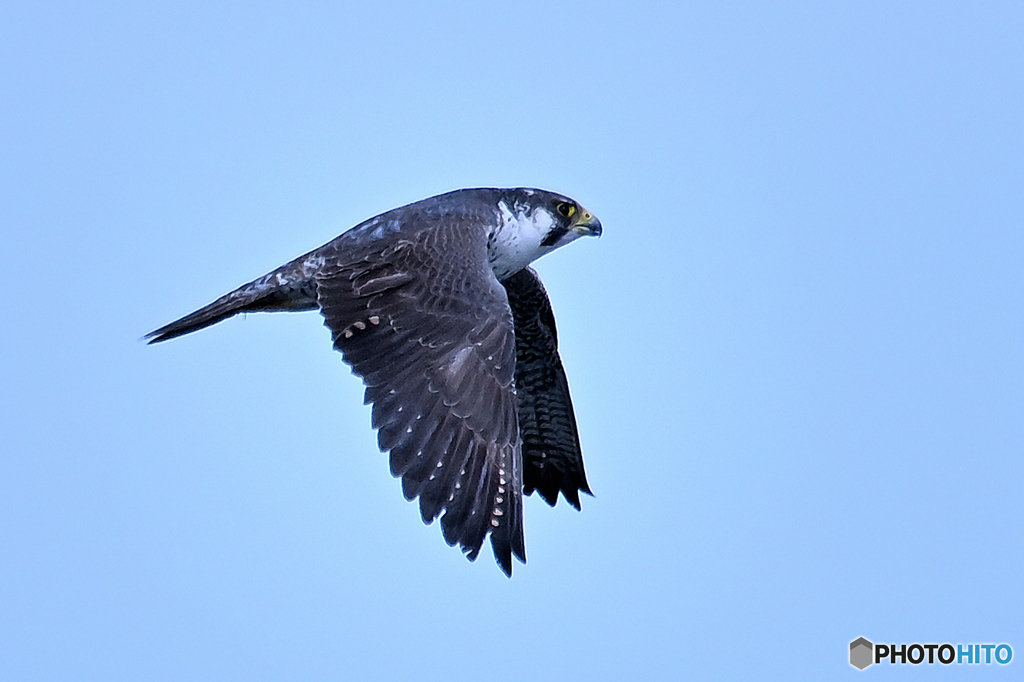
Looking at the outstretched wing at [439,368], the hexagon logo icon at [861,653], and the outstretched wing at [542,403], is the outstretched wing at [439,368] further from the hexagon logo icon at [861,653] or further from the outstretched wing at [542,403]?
the hexagon logo icon at [861,653]

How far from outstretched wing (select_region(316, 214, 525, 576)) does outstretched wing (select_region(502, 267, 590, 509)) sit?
5.59 ft

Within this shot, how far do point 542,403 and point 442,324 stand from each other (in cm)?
256

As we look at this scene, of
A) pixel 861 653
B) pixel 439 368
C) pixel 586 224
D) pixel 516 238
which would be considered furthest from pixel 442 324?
pixel 861 653

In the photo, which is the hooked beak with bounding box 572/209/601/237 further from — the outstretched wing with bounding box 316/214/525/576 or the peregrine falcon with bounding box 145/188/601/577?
the outstretched wing with bounding box 316/214/525/576

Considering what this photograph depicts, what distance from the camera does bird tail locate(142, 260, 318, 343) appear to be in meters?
8.96

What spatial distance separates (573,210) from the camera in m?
10.1

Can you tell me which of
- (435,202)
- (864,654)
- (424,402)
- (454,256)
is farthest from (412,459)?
(864,654)

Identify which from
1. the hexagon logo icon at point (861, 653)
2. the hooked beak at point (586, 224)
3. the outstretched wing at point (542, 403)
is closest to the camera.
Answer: the hexagon logo icon at point (861, 653)

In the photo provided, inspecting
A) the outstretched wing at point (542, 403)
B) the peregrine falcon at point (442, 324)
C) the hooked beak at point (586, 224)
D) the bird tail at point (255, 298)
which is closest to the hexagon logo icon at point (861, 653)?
the outstretched wing at point (542, 403)

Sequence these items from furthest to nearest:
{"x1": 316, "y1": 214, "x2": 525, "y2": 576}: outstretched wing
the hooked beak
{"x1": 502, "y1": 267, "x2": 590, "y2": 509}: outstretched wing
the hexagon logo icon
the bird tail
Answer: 1. {"x1": 502, "y1": 267, "x2": 590, "y2": 509}: outstretched wing
2. the hooked beak
3. the hexagon logo icon
4. the bird tail
5. {"x1": 316, "y1": 214, "x2": 525, "y2": 576}: outstretched wing

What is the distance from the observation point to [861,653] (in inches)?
379

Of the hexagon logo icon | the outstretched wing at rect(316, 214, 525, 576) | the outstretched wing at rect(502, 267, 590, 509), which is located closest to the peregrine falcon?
the outstretched wing at rect(316, 214, 525, 576)

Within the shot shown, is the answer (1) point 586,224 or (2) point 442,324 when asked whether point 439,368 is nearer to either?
(2) point 442,324

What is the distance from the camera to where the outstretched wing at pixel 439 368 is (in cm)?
771
